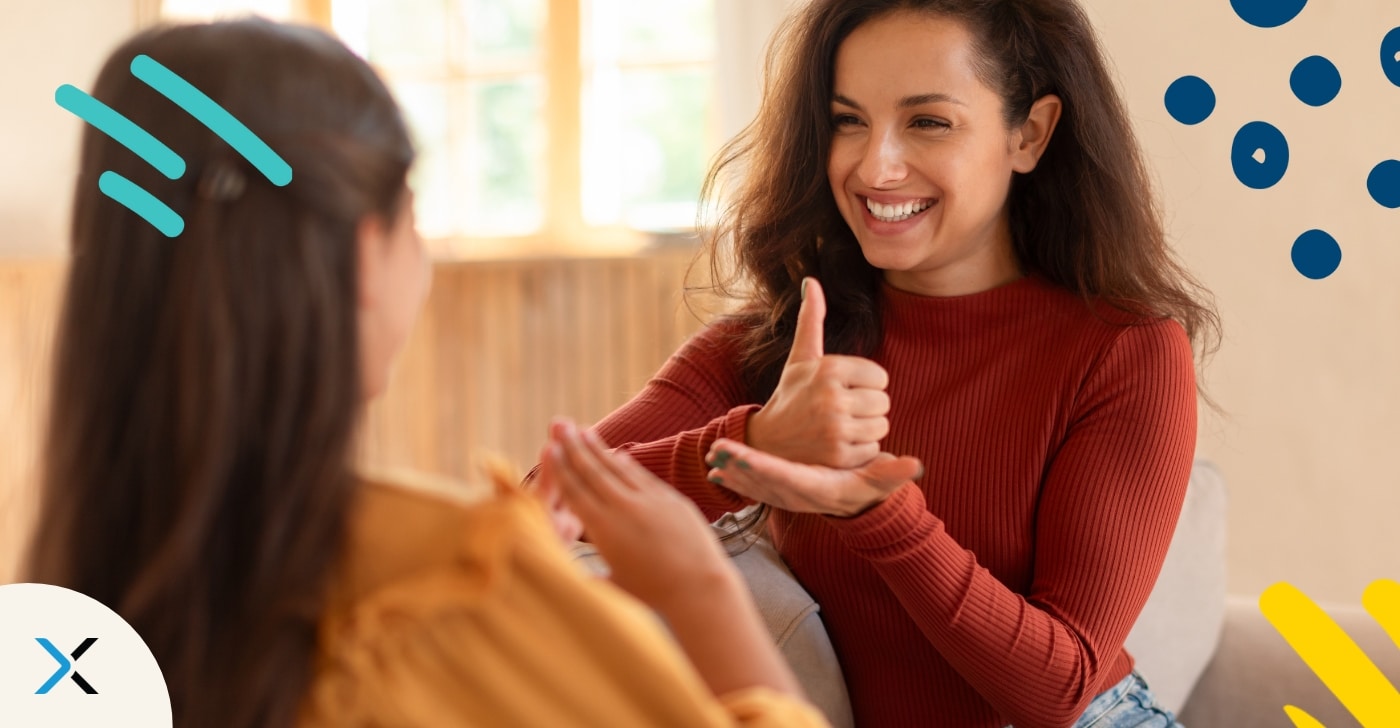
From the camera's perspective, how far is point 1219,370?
2.57m

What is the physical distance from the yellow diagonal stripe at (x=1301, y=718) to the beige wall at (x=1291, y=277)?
0.92 metres

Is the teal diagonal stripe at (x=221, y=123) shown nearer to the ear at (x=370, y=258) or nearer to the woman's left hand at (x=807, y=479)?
the ear at (x=370, y=258)

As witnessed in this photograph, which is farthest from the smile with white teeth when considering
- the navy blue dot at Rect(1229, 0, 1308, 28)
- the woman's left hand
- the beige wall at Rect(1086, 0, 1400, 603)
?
the navy blue dot at Rect(1229, 0, 1308, 28)

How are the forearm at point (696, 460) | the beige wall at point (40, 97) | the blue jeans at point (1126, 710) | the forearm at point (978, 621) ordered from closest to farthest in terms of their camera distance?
the forearm at point (978, 621)
the forearm at point (696, 460)
the blue jeans at point (1126, 710)
the beige wall at point (40, 97)

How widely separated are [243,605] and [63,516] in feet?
0.44

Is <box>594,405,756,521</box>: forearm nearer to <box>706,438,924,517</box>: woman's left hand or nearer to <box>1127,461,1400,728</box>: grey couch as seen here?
<box>706,438,924,517</box>: woman's left hand

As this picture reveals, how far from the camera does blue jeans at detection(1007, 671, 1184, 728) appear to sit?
1459 millimetres

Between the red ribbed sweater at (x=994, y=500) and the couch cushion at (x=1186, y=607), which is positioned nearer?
the red ribbed sweater at (x=994, y=500)

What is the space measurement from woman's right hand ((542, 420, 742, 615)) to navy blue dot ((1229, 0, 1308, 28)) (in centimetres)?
205

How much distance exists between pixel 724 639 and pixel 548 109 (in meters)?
3.07

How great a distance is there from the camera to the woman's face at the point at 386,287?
0.76 metres

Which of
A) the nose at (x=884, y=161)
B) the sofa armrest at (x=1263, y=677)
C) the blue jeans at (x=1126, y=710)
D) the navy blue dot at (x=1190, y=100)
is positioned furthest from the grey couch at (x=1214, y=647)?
the navy blue dot at (x=1190, y=100)

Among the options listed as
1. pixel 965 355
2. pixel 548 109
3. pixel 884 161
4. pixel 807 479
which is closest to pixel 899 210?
pixel 884 161

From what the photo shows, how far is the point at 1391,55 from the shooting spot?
2359 millimetres
